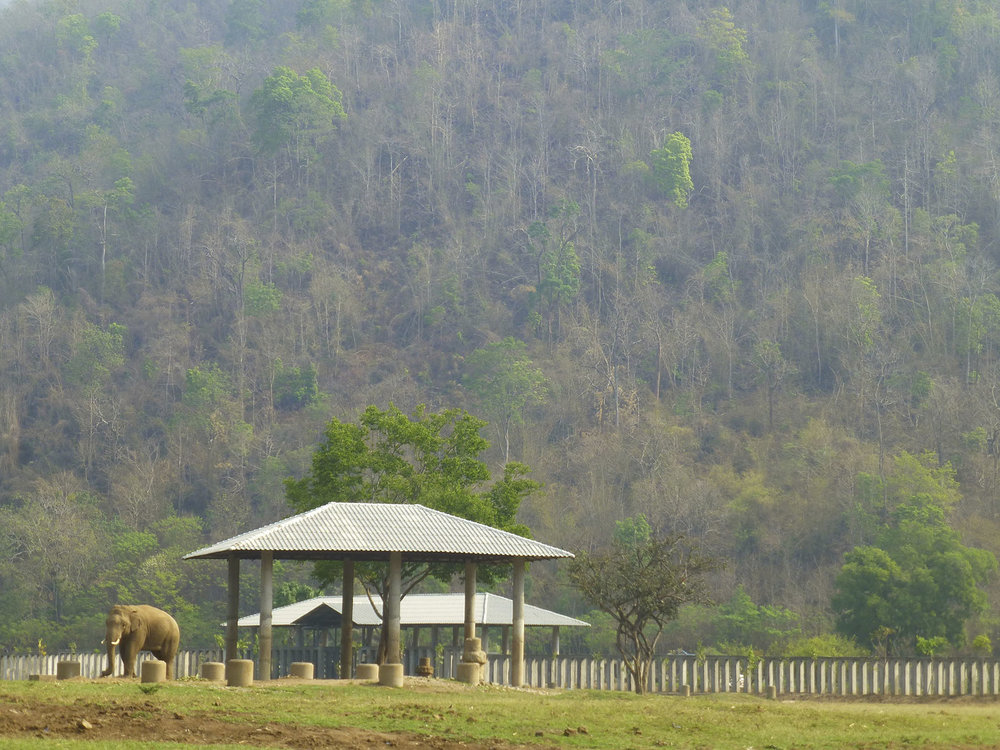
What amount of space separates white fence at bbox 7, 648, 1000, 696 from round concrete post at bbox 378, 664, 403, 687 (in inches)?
373

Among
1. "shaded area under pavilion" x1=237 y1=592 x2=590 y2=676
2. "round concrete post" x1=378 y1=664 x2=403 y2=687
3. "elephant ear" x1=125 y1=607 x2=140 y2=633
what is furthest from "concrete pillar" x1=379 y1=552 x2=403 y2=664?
"shaded area under pavilion" x1=237 y1=592 x2=590 y2=676

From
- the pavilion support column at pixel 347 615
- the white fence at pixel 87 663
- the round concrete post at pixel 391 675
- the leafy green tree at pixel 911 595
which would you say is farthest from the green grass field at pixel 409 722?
the leafy green tree at pixel 911 595

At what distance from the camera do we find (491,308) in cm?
9188

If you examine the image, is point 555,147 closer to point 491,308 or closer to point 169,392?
point 491,308

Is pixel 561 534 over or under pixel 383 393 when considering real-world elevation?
under

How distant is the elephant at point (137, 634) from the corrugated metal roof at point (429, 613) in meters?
12.5

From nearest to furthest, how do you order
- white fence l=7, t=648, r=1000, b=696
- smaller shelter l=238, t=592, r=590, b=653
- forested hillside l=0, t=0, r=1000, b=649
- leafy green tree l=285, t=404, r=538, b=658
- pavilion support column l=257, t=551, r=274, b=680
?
pavilion support column l=257, t=551, r=274, b=680 → white fence l=7, t=648, r=1000, b=696 → leafy green tree l=285, t=404, r=538, b=658 → smaller shelter l=238, t=592, r=590, b=653 → forested hillside l=0, t=0, r=1000, b=649

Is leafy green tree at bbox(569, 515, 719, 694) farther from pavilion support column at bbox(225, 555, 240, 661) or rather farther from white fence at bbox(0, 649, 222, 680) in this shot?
white fence at bbox(0, 649, 222, 680)

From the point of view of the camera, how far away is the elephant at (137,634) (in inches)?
1013

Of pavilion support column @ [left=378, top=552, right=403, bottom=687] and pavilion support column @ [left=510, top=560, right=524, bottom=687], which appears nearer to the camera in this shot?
pavilion support column @ [left=378, top=552, right=403, bottom=687]

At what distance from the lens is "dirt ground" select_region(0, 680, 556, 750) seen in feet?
53.0

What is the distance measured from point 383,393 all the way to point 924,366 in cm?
3126

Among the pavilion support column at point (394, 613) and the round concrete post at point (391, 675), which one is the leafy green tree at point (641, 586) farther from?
the round concrete post at point (391, 675)

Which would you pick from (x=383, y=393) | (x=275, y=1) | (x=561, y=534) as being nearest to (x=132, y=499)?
(x=383, y=393)
